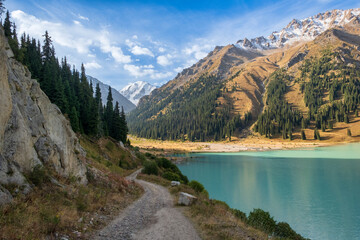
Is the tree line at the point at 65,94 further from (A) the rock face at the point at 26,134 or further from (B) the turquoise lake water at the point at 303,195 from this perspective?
(B) the turquoise lake water at the point at 303,195

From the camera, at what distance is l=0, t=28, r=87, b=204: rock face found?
9266 millimetres

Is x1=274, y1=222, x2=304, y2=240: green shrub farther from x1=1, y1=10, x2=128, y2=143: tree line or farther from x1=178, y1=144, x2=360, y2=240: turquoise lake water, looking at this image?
x1=1, y1=10, x2=128, y2=143: tree line

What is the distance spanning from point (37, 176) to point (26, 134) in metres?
2.44

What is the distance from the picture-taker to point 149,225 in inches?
447

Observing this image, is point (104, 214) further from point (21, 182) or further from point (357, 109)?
point (357, 109)

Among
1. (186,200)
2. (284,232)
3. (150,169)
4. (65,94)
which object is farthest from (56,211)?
(65,94)

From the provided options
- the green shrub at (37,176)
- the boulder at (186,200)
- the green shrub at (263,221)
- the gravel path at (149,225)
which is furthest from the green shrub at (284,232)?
the green shrub at (37,176)

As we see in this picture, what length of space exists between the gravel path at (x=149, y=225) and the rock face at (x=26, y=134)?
4709mm

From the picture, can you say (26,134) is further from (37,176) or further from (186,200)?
(186,200)

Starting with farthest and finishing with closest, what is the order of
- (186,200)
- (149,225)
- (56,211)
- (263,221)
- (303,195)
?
1. (303,195)
2. (263,221)
3. (186,200)
4. (149,225)
5. (56,211)

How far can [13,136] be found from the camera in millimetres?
9914

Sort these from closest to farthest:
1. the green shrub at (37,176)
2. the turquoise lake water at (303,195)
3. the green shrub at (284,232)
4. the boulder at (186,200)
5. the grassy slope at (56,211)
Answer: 1. the grassy slope at (56,211)
2. the green shrub at (37,176)
3. the boulder at (186,200)
4. the green shrub at (284,232)
5. the turquoise lake water at (303,195)

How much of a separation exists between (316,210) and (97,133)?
46785mm

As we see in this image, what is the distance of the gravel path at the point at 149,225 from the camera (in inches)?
379
